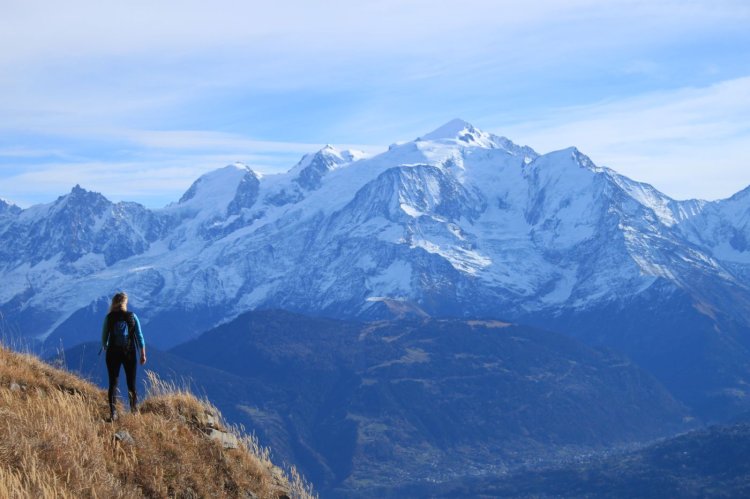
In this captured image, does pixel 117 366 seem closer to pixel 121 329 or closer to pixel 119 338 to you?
pixel 119 338

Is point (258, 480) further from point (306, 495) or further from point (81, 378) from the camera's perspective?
point (81, 378)

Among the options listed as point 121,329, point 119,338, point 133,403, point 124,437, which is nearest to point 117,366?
point 119,338

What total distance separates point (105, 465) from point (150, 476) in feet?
3.83

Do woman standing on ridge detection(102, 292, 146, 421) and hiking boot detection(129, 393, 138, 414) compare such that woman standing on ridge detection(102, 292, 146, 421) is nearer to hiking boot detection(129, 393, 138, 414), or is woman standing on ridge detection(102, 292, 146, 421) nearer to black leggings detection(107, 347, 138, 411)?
black leggings detection(107, 347, 138, 411)

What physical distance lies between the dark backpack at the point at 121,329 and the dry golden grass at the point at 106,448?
1.77m

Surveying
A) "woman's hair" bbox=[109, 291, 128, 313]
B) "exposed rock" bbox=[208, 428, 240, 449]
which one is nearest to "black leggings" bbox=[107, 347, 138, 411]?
"woman's hair" bbox=[109, 291, 128, 313]

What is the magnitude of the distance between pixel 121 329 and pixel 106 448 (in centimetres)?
353

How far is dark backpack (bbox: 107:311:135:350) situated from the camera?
27.3 m

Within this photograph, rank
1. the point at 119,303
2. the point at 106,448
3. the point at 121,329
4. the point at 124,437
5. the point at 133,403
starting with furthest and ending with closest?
the point at 133,403, the point at 119,303, the point at 121,329, the point at 124,437, the point at 106,448

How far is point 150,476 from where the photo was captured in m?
24.6

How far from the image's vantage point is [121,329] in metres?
27.4

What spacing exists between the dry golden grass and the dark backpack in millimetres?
1768

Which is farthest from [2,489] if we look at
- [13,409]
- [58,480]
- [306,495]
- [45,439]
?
[306,495]

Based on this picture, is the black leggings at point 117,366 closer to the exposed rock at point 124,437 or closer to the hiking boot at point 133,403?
the hiking boot at point 133,403
